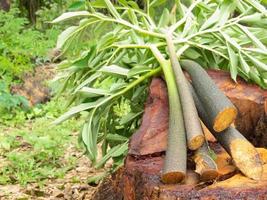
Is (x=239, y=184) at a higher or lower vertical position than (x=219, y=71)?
lower

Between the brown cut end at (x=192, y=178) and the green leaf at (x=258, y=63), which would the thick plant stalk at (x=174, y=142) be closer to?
the brown cut end at (x=192, y=178)

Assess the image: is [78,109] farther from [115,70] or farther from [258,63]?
[258,63]

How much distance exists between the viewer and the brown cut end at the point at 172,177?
89.4 inches

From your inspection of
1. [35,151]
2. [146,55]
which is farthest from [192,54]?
[35,151]

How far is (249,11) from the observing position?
3.22 meters

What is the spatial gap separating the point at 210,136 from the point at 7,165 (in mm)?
2188

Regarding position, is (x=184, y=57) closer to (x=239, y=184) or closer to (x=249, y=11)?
(x=249, y=11)

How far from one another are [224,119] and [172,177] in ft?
1.23

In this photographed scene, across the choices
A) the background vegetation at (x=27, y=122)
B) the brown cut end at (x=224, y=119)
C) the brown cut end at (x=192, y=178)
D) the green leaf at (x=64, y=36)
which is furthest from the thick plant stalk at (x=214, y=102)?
the background vegetation at (x=27, y=122)

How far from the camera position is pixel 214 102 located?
2539 mm

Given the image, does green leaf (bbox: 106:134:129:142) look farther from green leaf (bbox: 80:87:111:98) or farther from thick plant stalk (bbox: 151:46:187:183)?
thick plant stalk (bbox: 151:46:187:183)

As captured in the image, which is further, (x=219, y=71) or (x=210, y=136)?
(x=219, y=71)

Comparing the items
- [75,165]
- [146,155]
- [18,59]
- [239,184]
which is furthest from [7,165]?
[18,59]

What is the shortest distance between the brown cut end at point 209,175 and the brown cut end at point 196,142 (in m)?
0.15
